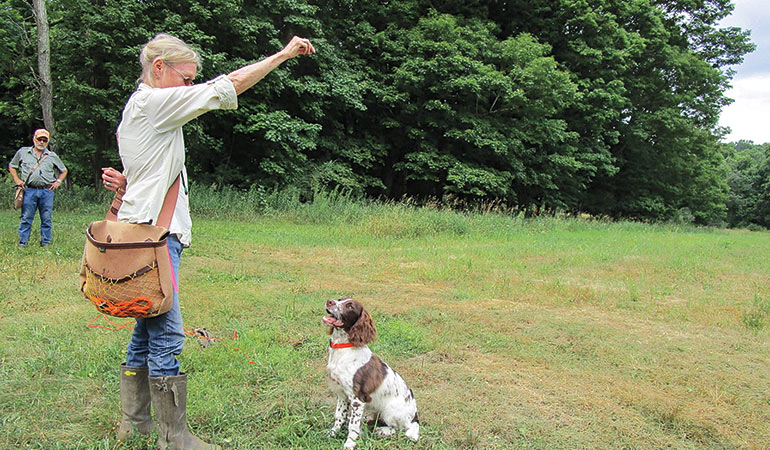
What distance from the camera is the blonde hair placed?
7.98 feet

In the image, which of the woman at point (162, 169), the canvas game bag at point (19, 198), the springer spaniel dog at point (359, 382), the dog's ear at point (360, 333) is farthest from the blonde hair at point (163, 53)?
the canvas game bag at point (19, 198)

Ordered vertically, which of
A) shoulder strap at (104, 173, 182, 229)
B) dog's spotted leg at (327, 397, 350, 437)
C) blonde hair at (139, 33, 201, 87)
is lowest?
dog's spotted leg at (327, 397, 350, 437)

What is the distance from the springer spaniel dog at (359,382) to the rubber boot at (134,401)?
3.43ft

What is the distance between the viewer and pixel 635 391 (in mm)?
3996

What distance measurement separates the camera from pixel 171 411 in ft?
8.59

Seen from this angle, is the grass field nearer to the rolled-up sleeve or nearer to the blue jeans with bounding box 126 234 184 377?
the blue jeans with bounding box 126 234 184 377

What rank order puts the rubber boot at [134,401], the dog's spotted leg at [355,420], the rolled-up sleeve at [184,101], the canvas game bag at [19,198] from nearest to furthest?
the rolled-up sleeve at [184,101]
the rubber boot at [134,401]
the dog's spotted leg at [355,420]
the canvas game bag at [19,198]

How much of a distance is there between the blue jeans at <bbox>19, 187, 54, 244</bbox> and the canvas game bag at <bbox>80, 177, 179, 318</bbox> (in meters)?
6.86

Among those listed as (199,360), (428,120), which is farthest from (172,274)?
(428,120)

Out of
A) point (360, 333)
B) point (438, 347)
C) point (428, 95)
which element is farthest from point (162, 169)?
point (428, 95)

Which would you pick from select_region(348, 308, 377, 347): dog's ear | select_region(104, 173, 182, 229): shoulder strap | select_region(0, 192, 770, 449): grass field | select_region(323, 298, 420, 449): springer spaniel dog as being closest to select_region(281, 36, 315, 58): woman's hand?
select_region(104, 173, 182, 229): shoulder strap

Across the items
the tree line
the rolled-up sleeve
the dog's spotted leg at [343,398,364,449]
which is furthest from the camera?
the tree line

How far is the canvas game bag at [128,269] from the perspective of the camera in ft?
7.61

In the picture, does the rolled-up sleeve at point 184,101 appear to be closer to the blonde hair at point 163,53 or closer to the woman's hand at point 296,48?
the blonde hair at point 163,53
